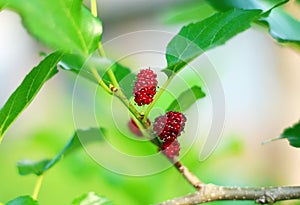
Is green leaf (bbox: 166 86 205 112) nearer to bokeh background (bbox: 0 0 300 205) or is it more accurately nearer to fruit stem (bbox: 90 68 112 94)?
fruit stem (bbox: 90 68 112 94)

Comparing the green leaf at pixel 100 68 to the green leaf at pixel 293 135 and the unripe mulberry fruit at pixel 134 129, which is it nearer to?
the unripe mulberry fruit at pixel 134 129

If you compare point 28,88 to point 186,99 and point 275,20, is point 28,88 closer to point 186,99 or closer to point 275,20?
point 186,99

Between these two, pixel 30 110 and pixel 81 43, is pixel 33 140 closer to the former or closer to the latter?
pixel 81 43

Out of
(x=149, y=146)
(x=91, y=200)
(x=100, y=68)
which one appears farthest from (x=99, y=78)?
(x=149, y=146)

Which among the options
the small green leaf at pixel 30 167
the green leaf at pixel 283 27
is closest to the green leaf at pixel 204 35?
the green leaf at pixel 283 27

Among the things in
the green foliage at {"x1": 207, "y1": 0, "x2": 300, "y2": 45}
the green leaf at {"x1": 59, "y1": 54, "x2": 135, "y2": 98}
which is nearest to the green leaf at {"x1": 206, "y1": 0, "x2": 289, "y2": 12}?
the green foliage at {"x1": 207, "y1": 0, "x2": 300, "y2": 45}

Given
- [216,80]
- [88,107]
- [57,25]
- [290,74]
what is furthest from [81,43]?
[290,74]
